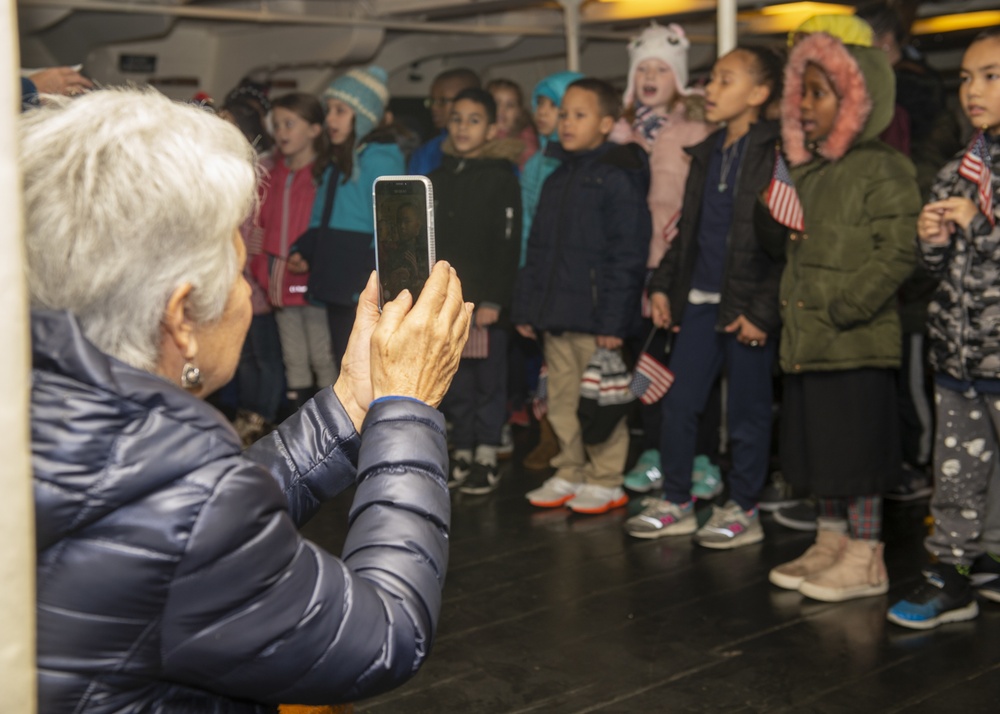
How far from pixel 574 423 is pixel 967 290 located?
72.7 inches

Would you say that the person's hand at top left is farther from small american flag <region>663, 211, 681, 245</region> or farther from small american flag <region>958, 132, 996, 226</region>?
small american flag <region>958, 132, 996, 226</region>

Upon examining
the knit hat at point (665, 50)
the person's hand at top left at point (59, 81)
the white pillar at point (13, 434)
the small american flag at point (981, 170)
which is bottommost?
the white pillar at point (13, 434)

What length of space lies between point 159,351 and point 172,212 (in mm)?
160

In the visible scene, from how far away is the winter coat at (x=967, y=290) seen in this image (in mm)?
3041

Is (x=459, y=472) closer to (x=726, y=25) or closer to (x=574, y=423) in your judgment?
(x=574, y=423)

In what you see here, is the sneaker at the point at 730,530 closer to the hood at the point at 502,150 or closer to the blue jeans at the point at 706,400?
the blue jeans at the point at 706,400

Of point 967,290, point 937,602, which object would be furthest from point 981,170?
point 937,602

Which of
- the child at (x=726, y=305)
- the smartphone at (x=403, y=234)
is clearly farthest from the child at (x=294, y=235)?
the smartphone at (x=403, y=234)

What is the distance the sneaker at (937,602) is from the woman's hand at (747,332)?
2.92ft

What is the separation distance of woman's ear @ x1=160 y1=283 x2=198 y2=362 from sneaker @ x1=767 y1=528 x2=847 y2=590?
261 centimetres

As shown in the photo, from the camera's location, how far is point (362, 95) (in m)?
5.50

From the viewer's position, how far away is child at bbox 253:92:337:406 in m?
5.57

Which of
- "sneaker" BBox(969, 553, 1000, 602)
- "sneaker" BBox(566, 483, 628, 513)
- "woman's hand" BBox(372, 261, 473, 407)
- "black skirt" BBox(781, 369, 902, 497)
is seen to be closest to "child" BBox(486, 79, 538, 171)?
"sneaker" BBox(566, 483, 628, 513)

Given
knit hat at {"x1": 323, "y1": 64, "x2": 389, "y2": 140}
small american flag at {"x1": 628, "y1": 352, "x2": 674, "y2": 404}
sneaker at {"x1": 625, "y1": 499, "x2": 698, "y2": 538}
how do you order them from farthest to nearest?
knit hat at {"x1": 323, "y1": 64, "x2": 389, "y2": 140}, small american flag at {"x1": 628, "y1": 352, "x2": 674, "y2": 404}, sneaker at {"x1": 625, "y1": 499, "x2": 698, "y2": 538}
